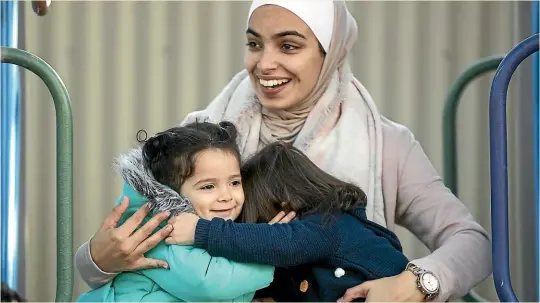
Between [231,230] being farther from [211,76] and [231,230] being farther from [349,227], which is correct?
[211,76]

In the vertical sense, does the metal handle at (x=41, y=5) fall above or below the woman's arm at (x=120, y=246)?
above

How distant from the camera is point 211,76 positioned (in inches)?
145

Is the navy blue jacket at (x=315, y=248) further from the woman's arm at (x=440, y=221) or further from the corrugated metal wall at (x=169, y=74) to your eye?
the corrugated metal wall at (x=169, y=74)

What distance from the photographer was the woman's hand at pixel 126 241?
1.82m

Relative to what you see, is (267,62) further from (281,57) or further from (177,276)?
(177,276)

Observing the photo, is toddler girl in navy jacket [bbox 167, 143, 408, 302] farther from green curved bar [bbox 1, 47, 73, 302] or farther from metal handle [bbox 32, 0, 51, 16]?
metal handle [bbox 32, 0, 51, 16]

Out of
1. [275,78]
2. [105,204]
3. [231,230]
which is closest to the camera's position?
[231,230]

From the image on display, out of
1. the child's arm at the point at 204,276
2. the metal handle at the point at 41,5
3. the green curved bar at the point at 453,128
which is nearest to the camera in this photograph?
the child's arm at the point at 204,276

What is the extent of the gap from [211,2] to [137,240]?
6.67 ft

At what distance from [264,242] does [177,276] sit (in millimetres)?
188

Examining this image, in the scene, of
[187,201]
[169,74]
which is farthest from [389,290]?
[169,74]

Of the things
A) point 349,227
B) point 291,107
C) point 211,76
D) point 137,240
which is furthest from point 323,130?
point 211,76

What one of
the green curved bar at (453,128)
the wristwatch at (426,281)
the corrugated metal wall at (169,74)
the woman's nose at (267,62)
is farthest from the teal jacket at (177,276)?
the corrugated metal wall at (169,74)

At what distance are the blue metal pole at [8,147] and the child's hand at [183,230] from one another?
52.9 inches
